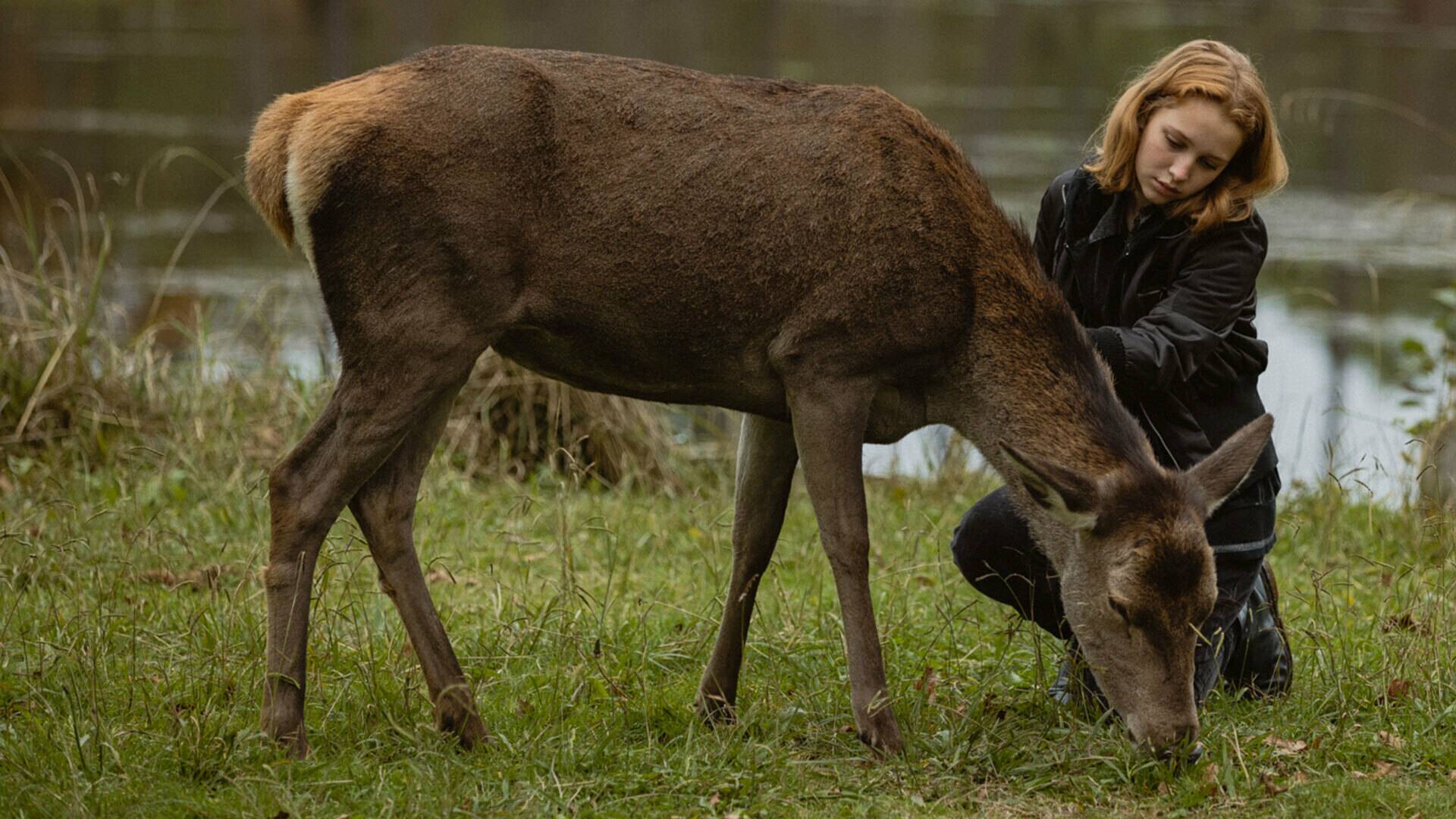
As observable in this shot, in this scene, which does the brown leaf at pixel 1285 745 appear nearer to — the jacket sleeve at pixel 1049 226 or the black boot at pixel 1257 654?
the black boot at pixel 1257 654

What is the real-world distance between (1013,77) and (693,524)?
18315mm

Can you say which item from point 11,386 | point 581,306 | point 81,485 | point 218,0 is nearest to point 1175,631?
point 581,306

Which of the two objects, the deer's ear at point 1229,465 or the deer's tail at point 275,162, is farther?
the deer's ear at point 1229,465

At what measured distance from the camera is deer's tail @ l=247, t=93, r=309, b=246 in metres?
4.86

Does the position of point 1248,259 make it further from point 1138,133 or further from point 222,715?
point 222,715

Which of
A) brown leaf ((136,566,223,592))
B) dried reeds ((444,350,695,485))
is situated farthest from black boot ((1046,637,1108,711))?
dried reeds ((444,350,695,485))

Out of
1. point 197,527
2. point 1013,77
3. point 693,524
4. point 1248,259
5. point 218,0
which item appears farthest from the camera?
point 218,0

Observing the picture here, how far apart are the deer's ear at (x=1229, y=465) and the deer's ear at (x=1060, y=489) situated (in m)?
0.37

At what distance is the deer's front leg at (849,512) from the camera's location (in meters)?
5.04

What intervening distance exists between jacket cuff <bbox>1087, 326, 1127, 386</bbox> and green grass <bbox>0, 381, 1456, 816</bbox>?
102 centimetres

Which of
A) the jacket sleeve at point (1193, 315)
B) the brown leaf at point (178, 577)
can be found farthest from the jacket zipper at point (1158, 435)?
the brown leaf at point (178, 577)

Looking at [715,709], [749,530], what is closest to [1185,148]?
[749,530]

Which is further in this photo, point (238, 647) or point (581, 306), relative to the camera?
point (238, 647)

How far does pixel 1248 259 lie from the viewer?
535cm
